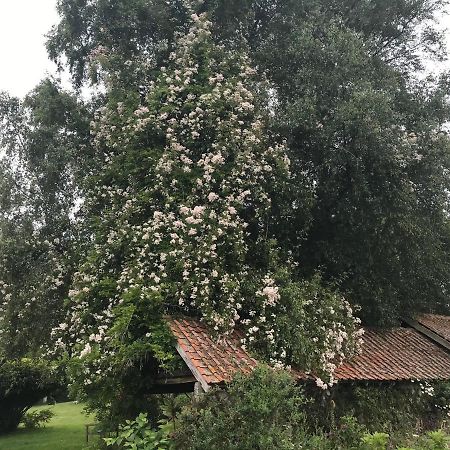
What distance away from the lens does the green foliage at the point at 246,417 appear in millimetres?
6609

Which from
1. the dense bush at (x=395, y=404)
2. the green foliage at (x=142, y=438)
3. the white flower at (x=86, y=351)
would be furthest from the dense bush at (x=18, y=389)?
the green foliage at (x=142, y=438)

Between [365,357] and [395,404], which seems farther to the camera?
[365,357]

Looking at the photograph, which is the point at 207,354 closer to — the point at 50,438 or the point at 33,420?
the point at 50,438

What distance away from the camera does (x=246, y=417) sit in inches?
267

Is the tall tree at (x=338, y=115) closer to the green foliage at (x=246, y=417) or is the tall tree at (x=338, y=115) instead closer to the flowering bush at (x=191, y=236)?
the flowering bush at (x=191, y=236)

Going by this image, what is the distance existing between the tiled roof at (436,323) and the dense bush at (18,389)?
12.6 meters

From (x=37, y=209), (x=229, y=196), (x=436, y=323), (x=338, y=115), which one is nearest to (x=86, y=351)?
(x=229, y=196)

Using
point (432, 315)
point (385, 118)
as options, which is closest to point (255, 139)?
point (385, 118)

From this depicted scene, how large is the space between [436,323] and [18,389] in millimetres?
15058

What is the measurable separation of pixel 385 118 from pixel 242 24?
4.83 metres

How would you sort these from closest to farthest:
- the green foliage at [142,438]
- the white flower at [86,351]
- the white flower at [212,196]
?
the green foliage at [142,438], the white flower at [86,351], the white flower at [212,196]

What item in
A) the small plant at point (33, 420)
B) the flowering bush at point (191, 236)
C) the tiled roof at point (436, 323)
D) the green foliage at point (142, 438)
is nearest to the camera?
the green foliage at point (142, 438)

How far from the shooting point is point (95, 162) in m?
12.3

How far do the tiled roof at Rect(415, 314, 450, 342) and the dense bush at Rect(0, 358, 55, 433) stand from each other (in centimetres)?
1261
